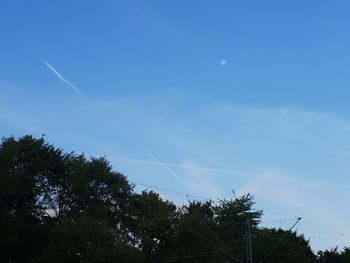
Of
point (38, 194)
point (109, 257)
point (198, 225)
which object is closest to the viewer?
point (109, 257)

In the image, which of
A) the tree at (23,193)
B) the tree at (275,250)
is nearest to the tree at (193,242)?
the tree at (275,250)

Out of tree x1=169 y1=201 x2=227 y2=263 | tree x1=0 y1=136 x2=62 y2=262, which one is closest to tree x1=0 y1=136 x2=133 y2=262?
tree x1=0 y1=136 x2=62 y2=262

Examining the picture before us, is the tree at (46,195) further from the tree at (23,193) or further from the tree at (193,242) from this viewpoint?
the tree at (193,242)

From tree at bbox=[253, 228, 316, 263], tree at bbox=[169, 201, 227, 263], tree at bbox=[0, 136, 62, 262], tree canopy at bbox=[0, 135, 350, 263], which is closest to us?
tree canopy at bbox=[0, 135, 350, 263]

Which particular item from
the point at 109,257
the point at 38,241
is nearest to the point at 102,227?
the point at 109,257

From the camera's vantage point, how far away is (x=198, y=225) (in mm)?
66688

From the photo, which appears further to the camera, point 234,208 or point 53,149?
point 234,208

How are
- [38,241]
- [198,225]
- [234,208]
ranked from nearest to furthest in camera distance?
[38,241]
[198,225]
[234,208]

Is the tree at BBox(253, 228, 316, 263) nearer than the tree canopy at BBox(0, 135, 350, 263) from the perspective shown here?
No

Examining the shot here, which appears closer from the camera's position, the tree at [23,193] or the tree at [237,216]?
the tree at [23,193]

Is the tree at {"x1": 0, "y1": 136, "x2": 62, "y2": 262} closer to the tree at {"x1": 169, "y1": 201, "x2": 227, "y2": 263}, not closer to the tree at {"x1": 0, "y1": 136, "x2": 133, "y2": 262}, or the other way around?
the tree at {"x1": 0, "y1": 136, "x2": 133, "y2": 262}

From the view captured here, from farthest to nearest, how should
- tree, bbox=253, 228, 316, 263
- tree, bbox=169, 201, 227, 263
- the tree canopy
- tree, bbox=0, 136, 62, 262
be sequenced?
1. tree, bbox=253, 228, 316, 263
2. tree, bbox=169, 201, 227, 263
3. tree, bbox=0, 136, 62, 262
4. the tree canopy

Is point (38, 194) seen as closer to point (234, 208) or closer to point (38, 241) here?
point (38, 241)

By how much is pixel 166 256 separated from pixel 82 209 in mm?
11813
